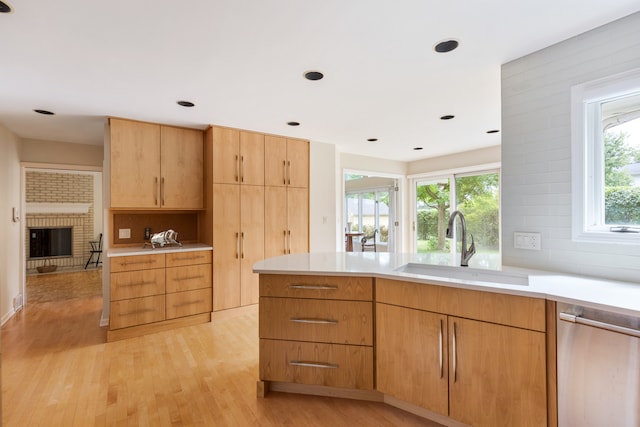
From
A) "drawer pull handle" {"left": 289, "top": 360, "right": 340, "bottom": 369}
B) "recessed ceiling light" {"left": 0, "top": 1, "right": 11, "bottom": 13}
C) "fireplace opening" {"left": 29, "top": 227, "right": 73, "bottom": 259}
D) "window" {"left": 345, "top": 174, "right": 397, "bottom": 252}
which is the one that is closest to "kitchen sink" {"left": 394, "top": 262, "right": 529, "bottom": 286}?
"drawer pull handle" {"left": 289, "top": 360, "right": 340, "bottom": 369}

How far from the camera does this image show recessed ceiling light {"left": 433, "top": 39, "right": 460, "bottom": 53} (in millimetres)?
1950

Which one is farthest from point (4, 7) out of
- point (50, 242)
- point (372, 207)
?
point (50, 242)

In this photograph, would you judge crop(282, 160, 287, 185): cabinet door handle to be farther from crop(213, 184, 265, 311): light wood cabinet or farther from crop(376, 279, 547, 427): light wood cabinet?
crop(376, 279, 547, 427): light wood cabinet

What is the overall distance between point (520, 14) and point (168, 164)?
11.5 ft

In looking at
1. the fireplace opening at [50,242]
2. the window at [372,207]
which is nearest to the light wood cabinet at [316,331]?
the window at [372,207]

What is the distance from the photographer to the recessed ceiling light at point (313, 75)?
7.73 feet

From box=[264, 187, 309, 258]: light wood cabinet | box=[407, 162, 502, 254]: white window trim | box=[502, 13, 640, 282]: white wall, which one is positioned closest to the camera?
box=[502, 13, 640, 282]: white wall

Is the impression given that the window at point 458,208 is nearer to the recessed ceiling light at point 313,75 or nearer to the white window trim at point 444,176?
the white window trim at point 444,176

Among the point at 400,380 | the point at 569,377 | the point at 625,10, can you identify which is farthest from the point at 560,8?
the point at 400,380

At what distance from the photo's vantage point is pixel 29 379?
92.1 inches

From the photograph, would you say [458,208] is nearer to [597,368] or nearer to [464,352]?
[464,352]

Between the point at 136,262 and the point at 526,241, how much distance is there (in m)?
3.44

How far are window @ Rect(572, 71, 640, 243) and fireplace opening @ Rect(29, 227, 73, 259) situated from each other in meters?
9.17

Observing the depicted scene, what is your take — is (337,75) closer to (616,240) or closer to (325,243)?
(616,240)
